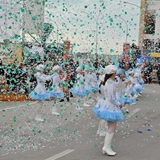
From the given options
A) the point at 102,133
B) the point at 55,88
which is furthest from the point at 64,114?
the point at 102,133

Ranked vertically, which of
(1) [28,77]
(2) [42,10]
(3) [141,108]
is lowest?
(3) [141,108]

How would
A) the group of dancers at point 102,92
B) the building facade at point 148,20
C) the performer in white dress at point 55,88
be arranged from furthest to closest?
the building facade at point 148,20 → the performer in white dress at point 55,88 → the group of dancers at point 102,92

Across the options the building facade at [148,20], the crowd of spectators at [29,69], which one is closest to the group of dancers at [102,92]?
the crowd of spectators at [29,69]

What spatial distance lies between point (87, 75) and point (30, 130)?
16.9ft

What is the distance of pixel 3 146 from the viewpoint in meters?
6.27

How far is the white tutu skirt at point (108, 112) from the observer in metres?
5.97

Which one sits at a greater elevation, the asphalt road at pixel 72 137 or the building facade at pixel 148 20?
the building facade at pixel 148 20

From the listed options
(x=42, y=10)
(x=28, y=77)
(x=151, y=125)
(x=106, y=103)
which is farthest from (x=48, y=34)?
(x=28, y=77)

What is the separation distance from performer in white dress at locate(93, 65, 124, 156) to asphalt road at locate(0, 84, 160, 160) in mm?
285

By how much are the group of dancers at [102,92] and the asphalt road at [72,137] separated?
0.34 meters

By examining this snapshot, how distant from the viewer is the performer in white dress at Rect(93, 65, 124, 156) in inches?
233

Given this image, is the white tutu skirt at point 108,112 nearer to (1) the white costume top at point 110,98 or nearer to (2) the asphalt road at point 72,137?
(1) the white costume top at point 110,98

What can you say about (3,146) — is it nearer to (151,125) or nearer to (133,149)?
(133,149)

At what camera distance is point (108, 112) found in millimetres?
6031
